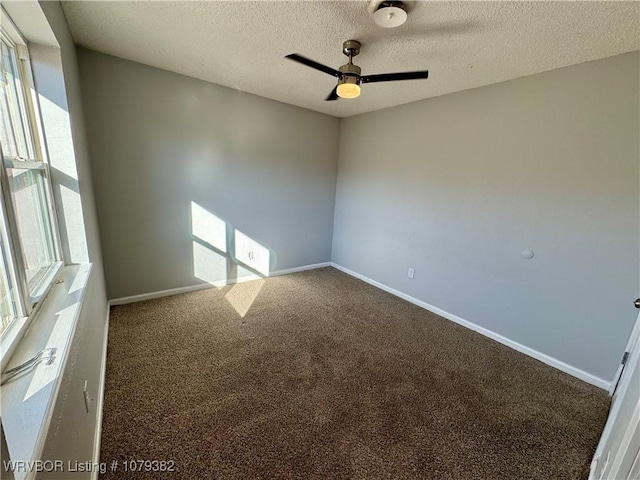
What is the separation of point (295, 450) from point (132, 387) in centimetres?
115

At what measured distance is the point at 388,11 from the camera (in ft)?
4.90

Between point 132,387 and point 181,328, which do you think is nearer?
point 132,387

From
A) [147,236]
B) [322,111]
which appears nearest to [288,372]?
[147,236]

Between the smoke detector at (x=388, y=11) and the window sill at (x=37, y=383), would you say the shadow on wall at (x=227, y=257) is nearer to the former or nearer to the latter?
the window sill at (x=37, y=383)

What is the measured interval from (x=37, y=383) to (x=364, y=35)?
2.38m

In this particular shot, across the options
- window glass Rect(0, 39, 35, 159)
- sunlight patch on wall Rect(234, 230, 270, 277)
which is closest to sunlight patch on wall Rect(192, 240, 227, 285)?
sunlight patch on wall Rect(234, 230, 270, 277)

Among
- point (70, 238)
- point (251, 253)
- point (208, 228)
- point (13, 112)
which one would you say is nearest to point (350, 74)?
point (13, 112)

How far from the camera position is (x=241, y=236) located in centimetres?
359

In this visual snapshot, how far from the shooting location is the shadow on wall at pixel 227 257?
10.6 feet

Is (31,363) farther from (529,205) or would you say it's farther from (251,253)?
(529,205)

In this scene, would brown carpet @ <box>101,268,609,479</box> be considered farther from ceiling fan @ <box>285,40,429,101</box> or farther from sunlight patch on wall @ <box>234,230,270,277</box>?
ceiling fan @ <box>285,40,429,101</box>

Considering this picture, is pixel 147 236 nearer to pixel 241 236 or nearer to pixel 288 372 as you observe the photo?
pixel 241 236

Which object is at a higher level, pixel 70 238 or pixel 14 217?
pixel 14 217

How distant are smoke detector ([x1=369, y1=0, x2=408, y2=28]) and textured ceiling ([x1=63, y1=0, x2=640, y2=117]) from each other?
10 cm
